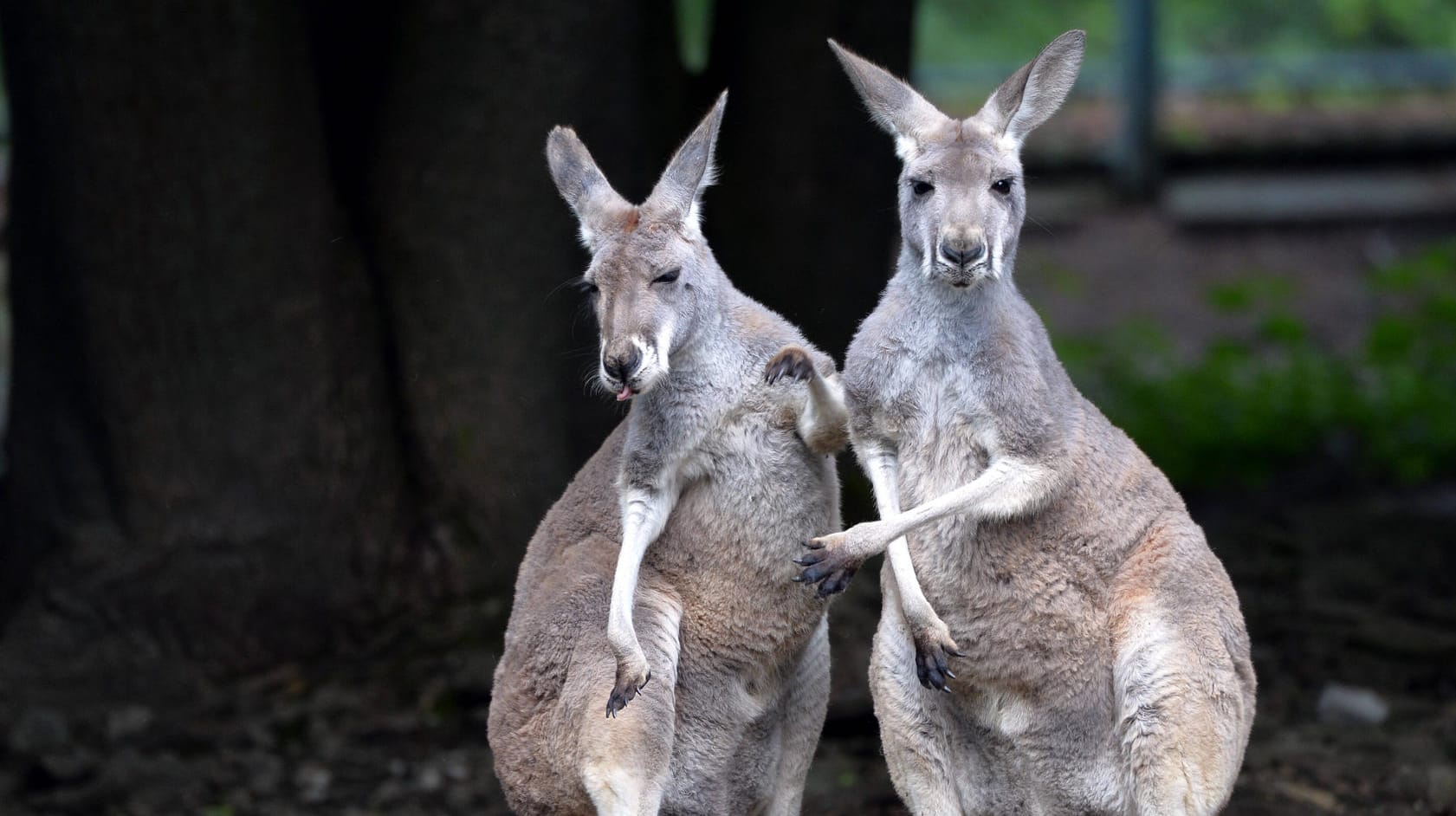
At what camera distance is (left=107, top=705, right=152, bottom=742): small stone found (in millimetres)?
6305

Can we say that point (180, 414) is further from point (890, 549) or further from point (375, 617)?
point (890, 549)

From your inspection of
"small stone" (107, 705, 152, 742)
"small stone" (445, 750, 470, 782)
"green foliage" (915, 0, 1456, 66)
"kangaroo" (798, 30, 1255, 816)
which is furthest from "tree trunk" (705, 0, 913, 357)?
"green foliage" (915, 0, 1456, 66)

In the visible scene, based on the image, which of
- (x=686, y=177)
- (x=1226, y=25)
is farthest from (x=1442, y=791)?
(x=1226, y=25)

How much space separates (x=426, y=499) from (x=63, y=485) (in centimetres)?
140

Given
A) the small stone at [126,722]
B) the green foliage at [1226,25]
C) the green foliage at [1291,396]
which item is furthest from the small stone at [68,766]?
Result: the green foliage at [1226,25]

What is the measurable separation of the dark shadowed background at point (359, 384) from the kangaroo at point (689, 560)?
47.9 inches

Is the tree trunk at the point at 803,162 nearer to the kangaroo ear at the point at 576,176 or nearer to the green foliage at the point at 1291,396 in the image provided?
the green foliage at the point at 1291,396

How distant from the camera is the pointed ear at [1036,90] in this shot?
→ 414cm

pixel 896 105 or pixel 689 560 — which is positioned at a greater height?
pixel 896 105

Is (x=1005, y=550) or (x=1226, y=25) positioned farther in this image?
(x=1226, y=25)

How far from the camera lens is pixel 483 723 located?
21.0ft

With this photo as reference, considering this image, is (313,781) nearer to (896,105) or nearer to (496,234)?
(496,234)

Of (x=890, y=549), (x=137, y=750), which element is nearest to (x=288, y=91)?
(x=137, y=750)

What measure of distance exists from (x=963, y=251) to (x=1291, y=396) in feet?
20.0
